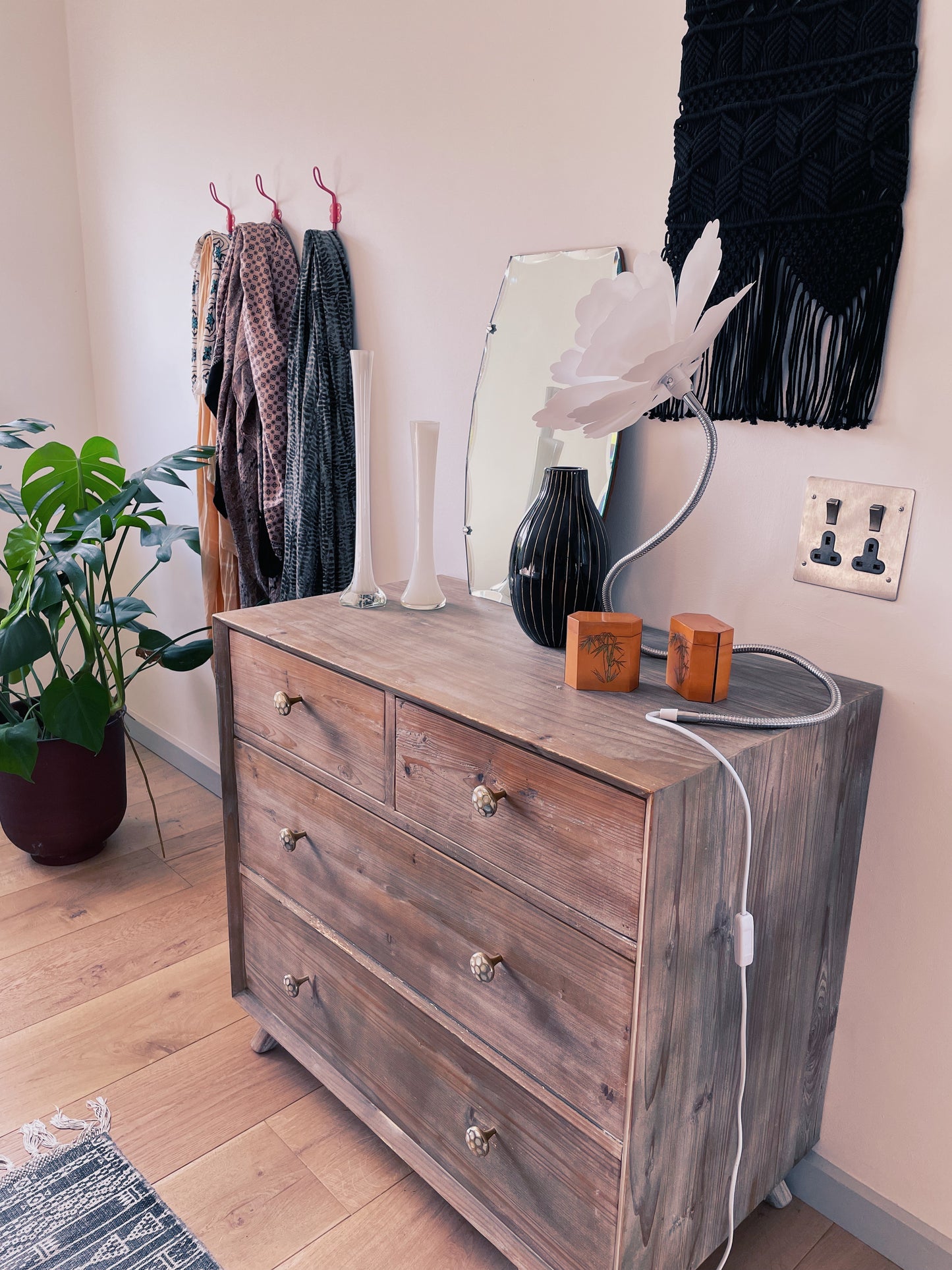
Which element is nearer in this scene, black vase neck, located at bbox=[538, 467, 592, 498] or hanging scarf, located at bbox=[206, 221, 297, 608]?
black vase neck, located at bbox=[538, 467, 592, 498]

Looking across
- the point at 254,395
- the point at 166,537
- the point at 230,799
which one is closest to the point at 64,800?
the point at 166,537

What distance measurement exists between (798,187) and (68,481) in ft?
5.15

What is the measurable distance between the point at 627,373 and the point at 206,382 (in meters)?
1.34

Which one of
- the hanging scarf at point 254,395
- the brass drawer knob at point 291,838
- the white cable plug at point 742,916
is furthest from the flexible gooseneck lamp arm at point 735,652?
the hanging scarf at point 254,395

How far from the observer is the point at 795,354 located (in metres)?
1.18

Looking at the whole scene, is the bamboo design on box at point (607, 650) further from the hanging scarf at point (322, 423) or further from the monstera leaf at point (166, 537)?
the monstera leaf at point (166, 537)

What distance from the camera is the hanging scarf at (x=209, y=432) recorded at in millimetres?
2068

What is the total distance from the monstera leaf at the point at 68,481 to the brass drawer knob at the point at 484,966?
1.39 metres

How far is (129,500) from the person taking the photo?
6.16 ft

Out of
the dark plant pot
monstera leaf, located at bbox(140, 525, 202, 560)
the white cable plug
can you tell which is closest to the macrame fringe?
the white cable plug

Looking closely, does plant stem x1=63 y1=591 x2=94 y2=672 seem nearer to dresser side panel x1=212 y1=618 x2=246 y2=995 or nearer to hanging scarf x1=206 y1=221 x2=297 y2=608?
hanging scarf x1=206 y1=221 x2=297 y2=608

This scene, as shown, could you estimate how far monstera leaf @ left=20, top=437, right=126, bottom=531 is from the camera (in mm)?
1947

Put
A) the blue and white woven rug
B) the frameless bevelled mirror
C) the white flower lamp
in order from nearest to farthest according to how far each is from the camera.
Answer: the white flower lamp
the blue and white woven rug
the frameless bevelled mirror

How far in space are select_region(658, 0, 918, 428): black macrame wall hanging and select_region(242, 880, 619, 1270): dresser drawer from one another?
0.93 metres
